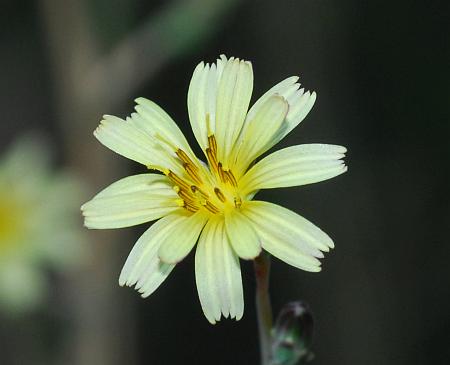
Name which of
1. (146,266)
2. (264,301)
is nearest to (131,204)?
(146,266)

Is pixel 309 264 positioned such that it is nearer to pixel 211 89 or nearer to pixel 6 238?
pixel 211 89

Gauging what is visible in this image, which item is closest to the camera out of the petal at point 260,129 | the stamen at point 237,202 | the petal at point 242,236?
the petal at point 242,236

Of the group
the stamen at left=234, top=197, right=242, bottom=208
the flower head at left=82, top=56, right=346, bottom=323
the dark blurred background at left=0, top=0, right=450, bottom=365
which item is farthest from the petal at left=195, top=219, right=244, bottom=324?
the dark blurred background at left=0, top=0, right=450, bottom=365

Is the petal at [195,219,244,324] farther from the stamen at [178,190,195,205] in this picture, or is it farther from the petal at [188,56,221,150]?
the petal at [188,56,221,150]

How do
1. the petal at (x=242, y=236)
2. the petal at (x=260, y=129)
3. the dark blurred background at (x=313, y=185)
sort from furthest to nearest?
the dark blurred background at (x=313, y=185) → the petal at (x=260, y=129) → the petal at (x=242, y=236)

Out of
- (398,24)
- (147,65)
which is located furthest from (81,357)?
(398,24)

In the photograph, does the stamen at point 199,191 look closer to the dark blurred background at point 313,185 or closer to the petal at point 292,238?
the petal at point 292,238

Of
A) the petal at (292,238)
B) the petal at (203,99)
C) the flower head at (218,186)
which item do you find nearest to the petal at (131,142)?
the flower head at (218,186)
